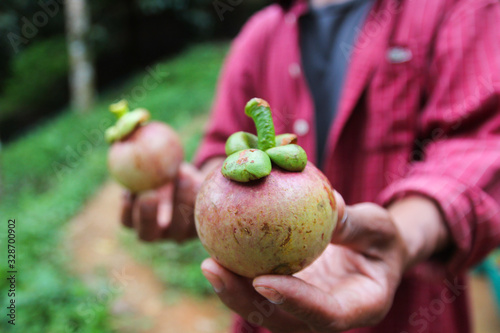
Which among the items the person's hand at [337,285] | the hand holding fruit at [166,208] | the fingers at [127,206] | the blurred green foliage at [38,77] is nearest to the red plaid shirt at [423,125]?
the person's hand at [337,285]

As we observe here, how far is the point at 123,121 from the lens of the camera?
5.82 feet

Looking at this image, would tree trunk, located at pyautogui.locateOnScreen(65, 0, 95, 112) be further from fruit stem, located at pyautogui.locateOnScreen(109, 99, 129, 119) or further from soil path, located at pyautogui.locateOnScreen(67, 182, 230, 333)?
fruit stem, located at pyautogui.locateOnScreen(109, 99, 129, 119)

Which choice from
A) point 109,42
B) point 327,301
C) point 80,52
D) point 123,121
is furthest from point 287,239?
point 109,42

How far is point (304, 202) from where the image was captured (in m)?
1.09

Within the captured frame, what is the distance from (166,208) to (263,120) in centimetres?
103

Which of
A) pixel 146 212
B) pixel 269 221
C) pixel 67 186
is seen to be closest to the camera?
pixel 269 221

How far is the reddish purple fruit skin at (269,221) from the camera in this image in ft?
3.51

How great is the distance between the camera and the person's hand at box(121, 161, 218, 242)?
1.86 m

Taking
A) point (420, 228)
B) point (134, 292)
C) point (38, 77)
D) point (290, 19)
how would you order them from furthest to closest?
point (38, 77) < point (134, 292) < point (290, 19) < point (420, 228)

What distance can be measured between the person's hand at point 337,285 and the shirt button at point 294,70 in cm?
89

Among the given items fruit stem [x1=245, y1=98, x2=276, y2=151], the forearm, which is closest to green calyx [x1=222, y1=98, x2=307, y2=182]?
fruit stem [x1=245, y1=98, x2=276, y2=151]

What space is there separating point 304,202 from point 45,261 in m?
4.31

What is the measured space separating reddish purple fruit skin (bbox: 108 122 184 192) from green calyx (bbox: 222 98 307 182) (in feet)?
2.32

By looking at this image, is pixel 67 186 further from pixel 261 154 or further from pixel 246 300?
pixel 261 154
